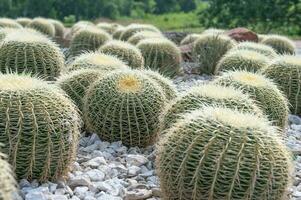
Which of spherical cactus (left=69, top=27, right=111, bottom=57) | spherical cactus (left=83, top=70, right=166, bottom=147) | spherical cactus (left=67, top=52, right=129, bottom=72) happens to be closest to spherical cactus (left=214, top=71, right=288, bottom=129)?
spherical cactus (left=83, top=70, right=166, bottom=147)

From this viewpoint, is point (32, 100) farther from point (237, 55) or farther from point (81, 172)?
point (237, 55)

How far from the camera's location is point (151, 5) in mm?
37906

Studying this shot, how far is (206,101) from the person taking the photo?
4.38 meters

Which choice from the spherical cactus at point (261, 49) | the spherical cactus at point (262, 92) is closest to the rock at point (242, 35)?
the spherical cactus at point (261, 49)

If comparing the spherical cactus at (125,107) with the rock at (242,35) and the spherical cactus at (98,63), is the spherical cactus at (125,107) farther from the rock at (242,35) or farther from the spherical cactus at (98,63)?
the rock at (242,35)

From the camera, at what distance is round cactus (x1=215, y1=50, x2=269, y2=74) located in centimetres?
753

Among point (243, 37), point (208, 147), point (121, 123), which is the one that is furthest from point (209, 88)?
point (243, 37)

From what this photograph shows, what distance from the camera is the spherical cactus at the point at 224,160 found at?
3365 millimetres

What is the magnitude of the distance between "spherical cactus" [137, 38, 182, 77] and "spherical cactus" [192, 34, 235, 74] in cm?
79

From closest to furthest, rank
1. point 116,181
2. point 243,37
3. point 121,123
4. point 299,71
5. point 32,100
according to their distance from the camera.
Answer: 1. point 32,100
2. point 116,181
3. point 121,123
4. point 299,71
5. point 243,37

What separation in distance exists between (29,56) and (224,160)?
3273mm

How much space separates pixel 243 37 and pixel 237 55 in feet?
13.6

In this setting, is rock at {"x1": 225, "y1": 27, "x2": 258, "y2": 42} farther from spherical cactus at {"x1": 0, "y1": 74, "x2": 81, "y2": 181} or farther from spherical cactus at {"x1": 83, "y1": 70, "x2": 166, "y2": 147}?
spherical cactus at {"x1": 0, "y1": 74, "x2": 81, "y2": 181}

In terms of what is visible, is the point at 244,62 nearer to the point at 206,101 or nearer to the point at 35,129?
the point at 206,101
